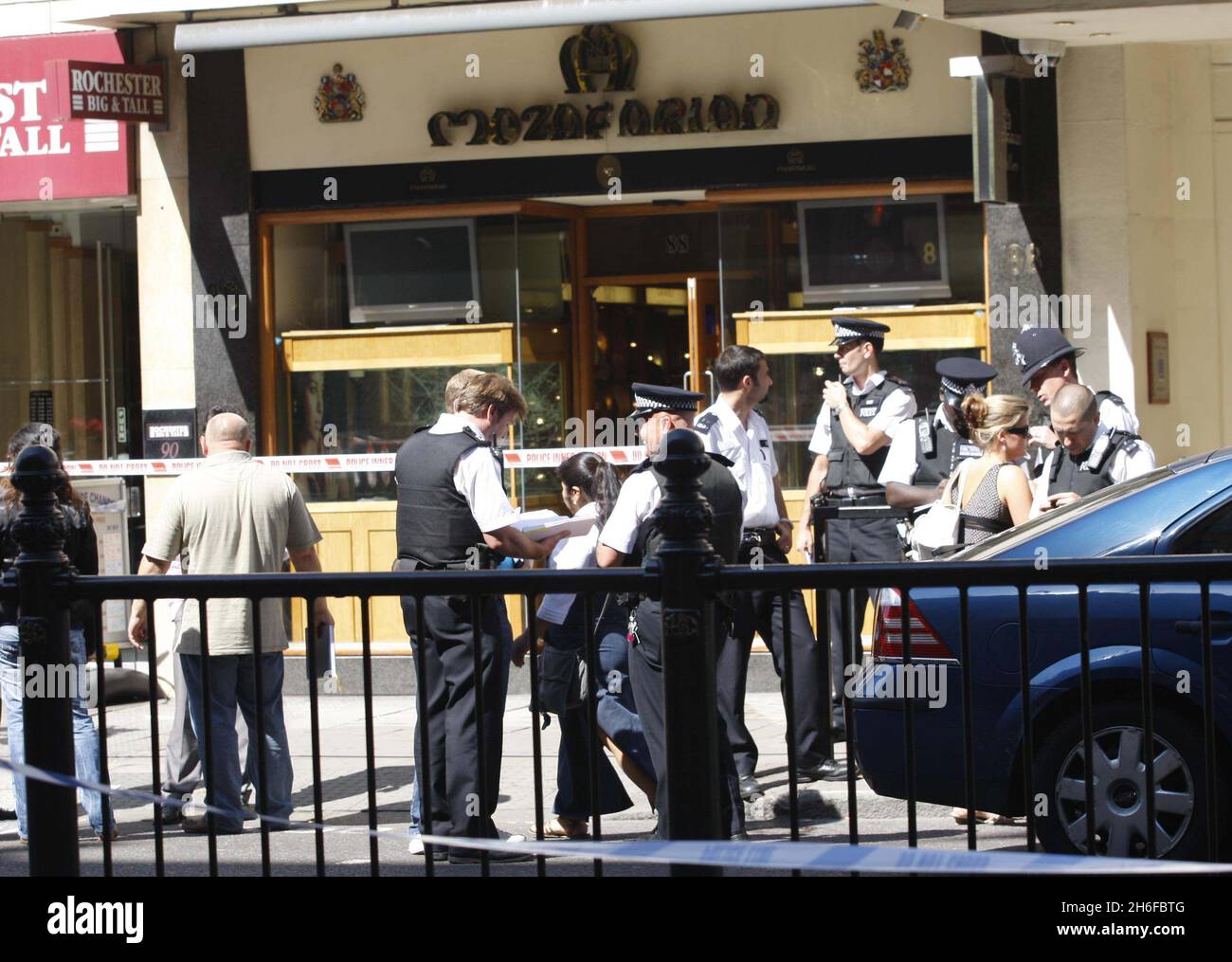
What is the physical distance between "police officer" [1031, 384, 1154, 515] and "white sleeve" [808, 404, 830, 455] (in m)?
1.49

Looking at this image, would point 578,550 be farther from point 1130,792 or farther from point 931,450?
point 1130,792

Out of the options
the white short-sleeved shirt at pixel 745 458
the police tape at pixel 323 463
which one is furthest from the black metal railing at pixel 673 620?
the police tape at pixel 323 463

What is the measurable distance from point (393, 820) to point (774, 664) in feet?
6.00

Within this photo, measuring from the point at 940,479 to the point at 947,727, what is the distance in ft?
8.28

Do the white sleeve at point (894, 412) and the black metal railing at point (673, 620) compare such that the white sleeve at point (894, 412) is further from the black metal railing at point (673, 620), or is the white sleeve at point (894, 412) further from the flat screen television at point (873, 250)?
the black metal railing at point (673, 620)

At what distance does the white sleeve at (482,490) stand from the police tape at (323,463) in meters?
3.66

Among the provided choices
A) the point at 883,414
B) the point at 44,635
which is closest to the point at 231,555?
the point at 883,414

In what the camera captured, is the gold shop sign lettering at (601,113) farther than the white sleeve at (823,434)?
Yes

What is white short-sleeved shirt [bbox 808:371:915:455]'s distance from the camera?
895 centimetres

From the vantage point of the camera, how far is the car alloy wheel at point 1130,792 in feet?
19.6

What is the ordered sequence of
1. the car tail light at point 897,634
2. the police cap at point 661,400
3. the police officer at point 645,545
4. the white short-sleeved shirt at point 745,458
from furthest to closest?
the white short-sleeved shirt at point 745,458 < the police cap at point 661,400 < the police officer at point 645,545 < the car tail light at point 897,634

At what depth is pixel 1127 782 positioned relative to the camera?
19.7 feet
